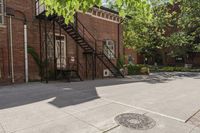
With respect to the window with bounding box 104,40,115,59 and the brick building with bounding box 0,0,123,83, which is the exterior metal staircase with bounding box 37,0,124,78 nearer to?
the brick building with bounding box 0,0,123,83

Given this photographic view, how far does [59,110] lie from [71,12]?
302 cm

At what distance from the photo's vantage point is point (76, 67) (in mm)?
12836

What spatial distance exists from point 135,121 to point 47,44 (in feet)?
28.5

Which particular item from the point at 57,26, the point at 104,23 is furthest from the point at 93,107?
the point at 104,23

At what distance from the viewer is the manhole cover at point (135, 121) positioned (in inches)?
164

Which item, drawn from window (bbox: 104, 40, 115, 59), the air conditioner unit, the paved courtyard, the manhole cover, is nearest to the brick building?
the air conditioner unit

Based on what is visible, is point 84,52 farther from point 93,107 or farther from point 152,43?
point 152,43

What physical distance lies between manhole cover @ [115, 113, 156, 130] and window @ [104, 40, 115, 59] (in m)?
10.3

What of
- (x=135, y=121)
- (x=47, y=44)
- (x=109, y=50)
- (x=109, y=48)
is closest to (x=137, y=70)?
(x=109, y=48)

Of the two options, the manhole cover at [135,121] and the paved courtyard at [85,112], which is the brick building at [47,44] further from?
the manhole cover at [135,121]

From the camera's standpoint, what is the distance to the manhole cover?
416 centimetres

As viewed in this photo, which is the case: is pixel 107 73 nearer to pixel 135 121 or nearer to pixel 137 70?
pixel 137 70

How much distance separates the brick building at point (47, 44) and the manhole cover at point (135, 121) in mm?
6590

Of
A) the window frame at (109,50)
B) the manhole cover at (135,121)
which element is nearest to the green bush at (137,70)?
the window frame at (109,50)
